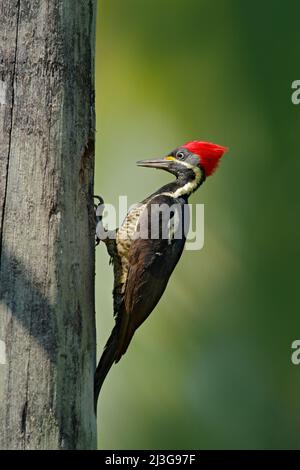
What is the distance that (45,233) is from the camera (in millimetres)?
3631

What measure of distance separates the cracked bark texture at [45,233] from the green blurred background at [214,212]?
65.9 inches

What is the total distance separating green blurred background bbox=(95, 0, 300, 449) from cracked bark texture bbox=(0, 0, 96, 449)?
1.67 m

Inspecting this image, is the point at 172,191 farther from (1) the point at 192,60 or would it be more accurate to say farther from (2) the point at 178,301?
(1) the point at 192,60

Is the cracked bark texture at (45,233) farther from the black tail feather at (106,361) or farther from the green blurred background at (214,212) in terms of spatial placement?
the green blurred background at (214,212)

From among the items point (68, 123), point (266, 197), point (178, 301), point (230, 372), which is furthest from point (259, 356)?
point (68, 123)

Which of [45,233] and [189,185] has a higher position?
[189,185]

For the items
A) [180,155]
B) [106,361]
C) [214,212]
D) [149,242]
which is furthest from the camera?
[214,212]

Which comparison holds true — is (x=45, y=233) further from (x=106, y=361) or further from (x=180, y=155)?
(x=180, y=155)

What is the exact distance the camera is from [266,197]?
6047mm

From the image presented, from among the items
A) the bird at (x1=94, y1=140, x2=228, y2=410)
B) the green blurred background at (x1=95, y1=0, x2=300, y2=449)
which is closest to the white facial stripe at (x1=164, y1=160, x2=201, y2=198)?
the bird at (x1=94, y1=140, x2=228, y2=410)

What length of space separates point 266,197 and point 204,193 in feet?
1.40

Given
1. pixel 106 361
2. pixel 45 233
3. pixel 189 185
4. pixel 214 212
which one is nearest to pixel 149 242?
pixel 189 185

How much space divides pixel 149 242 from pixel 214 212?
1.32m

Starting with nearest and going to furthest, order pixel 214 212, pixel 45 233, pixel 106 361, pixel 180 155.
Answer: pixel 45 233
pixel 106 361
pixel 180 155
pixel 214 212
